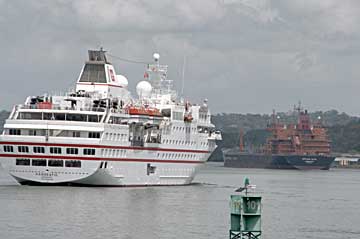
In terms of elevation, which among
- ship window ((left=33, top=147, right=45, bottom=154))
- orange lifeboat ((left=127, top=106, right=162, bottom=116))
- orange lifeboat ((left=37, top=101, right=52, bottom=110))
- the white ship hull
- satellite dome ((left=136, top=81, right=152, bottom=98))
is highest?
satellite dome ((left=136, top=81, right=152, bottom=98))

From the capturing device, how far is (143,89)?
313 ft

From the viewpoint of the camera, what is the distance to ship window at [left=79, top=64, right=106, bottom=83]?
287ft

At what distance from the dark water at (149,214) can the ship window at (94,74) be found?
1026 centimetres

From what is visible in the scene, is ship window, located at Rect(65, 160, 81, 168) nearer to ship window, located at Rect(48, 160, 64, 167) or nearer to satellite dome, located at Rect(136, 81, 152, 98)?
ship window, located at Rect(48, 160, 64, 167)

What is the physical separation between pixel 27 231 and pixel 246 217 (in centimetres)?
1981

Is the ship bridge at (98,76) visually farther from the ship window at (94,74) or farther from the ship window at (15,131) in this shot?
the ship window at (15,131)

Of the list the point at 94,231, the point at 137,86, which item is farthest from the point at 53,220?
the point at 137,86

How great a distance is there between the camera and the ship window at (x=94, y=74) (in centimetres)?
8756

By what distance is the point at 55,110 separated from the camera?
79438mm

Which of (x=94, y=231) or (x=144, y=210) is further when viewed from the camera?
(x=144, y=210)

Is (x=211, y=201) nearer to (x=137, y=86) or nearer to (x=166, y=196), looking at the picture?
(x=166, y=196)

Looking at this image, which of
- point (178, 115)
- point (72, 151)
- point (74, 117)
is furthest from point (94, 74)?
point (72, 151)

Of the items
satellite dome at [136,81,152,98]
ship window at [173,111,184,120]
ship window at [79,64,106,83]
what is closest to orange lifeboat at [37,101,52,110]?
ship window at [79,64,106,83]

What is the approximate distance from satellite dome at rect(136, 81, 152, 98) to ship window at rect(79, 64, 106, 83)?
7627mm
